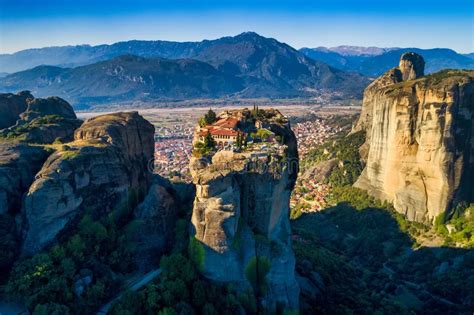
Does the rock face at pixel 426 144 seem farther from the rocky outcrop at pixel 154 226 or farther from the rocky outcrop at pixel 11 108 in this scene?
the rocky outcrop at pixel 11 108

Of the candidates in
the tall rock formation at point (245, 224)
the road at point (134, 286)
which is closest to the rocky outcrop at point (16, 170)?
the road at point (134, 286)

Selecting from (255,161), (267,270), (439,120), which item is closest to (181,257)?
(267,270)

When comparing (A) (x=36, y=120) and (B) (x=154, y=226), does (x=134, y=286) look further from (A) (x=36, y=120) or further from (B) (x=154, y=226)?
(A) (x=36, y=120)

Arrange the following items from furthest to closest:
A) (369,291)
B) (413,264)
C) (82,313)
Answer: (413,264) < (369,291) < (82,313)

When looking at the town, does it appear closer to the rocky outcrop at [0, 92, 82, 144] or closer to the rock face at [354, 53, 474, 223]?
the rock face at [354, 53, 474, 223]

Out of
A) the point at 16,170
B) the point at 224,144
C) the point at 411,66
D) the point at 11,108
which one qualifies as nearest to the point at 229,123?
the point at 224,144

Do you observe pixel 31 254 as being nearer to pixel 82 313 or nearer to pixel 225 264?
pixel 82 313

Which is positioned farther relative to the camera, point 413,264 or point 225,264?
point 413,264
